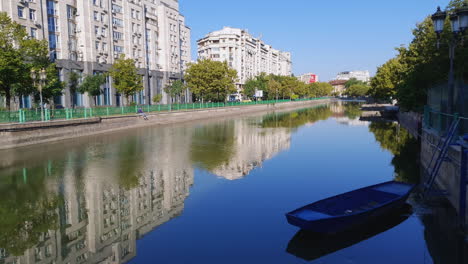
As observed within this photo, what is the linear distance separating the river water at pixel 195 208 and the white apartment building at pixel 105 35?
3650cm

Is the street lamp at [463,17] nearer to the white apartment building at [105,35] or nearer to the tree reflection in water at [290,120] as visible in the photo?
the tree reflection in water at [290,120]

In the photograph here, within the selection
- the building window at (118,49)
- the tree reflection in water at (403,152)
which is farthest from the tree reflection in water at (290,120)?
the building window at (118,49)

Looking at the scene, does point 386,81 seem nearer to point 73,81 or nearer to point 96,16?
point 73,81

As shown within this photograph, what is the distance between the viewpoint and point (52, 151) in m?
26.1

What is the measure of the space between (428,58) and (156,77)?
62205mm

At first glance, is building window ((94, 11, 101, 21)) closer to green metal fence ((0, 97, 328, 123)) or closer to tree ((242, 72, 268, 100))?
green metal fence ((0, 97, 328, 123))

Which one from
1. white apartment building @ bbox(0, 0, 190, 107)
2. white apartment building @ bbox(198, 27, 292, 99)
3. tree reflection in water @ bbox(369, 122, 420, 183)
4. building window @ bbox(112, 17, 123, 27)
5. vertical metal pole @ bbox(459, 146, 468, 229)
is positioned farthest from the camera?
white apartment building @ bbox(198, 27, 292, 99)

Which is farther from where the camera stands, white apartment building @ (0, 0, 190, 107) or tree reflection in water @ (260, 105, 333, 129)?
white apartment building @ (0, 0, 190, 107)

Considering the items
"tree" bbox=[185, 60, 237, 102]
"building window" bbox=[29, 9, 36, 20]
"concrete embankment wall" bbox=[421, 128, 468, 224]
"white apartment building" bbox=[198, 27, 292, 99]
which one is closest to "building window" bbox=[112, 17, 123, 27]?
"tree" bbox=[185, 60, 237, 102]

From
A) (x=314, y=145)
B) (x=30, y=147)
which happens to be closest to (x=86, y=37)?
(x=30, y=147)

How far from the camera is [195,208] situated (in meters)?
13.5

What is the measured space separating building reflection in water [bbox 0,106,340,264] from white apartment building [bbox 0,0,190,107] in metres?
33.9

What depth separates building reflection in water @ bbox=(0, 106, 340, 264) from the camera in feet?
33.7

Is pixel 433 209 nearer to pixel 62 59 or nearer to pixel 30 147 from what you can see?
pixel 30 147
